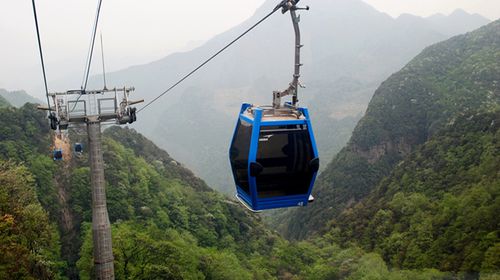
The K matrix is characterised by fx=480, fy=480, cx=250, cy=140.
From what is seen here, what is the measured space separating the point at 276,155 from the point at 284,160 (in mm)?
218

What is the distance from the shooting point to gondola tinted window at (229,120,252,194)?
1004 centimetres

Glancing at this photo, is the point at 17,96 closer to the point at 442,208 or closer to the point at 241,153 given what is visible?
the point at 442,208

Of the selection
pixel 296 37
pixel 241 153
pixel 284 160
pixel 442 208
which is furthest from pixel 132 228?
pixel 442 208

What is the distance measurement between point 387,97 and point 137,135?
Result: 73.2 metres

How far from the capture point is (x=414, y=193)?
74125 millimetres

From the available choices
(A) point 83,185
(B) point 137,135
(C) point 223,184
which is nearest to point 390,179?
(B) point 137,135

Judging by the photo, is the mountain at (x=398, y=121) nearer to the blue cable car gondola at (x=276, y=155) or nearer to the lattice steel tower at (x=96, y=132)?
the lattice steel tower at (x=96, y=132)

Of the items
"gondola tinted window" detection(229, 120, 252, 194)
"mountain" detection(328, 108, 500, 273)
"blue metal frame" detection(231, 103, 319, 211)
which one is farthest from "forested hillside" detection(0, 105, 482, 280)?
"blue metal frame" detection(231, 103, 319, 211)

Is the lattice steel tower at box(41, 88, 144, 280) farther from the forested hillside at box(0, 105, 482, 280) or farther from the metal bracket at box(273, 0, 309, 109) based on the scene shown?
the metal bracket at box(273, 0, 309, 109)

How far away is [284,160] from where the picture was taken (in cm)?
1010

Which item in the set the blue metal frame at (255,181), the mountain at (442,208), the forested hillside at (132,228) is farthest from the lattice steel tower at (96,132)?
the mountain at (442,208)

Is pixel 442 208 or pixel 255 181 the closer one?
pixel 255 181

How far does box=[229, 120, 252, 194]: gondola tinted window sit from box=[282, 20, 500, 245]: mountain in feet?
295

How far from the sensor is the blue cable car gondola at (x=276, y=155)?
384 inches
